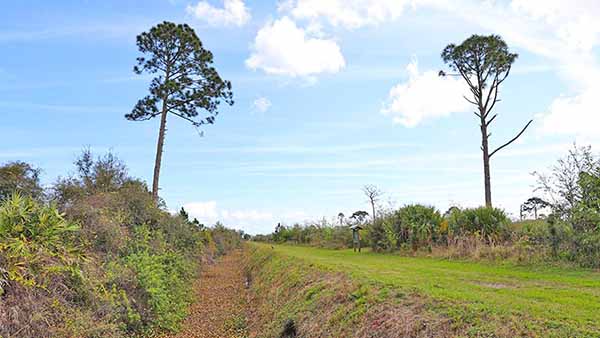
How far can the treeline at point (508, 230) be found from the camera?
1134 cm

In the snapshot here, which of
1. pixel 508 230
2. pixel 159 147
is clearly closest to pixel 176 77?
pixel 159 147

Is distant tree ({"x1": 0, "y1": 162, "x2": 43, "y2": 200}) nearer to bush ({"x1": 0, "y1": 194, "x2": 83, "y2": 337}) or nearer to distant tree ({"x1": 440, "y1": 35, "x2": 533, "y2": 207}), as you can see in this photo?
bush ({"x1": 0, "y1": 194, "x2": 83, "y2": 337})

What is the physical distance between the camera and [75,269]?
7.68 meters

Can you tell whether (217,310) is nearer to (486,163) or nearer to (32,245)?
(32,245)

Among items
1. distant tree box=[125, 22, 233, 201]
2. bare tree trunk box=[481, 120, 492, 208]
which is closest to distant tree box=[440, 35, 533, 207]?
bare tree trunk box=[481, 120, 492, 208]

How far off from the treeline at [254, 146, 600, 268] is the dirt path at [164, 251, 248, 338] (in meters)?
6.81

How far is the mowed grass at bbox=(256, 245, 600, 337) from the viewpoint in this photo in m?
4.91

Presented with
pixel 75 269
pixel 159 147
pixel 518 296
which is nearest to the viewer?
pixel 518 296

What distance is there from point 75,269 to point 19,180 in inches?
260

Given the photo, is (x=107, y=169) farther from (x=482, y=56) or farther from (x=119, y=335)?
(x=482, y=56)

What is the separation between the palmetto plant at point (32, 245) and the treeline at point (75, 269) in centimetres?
1

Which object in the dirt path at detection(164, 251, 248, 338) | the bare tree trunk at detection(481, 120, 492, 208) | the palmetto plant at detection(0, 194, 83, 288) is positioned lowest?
the dirt path at detection(164, 251, 248, 338)

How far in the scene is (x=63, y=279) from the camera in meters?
7.55

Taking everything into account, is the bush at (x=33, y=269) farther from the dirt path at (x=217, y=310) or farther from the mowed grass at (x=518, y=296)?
the mowed grass at (x=518, y=296)
